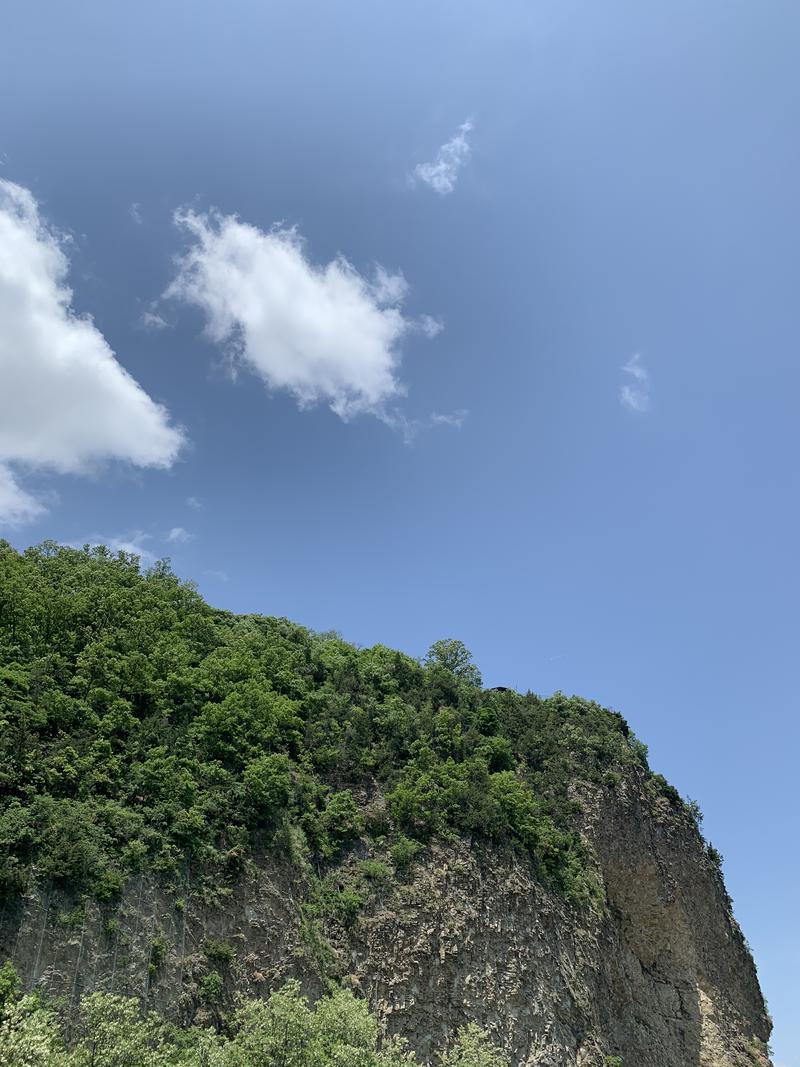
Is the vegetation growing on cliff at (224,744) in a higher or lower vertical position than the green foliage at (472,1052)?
higher

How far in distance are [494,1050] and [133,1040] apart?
43.4 ft

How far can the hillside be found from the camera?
22.0 m

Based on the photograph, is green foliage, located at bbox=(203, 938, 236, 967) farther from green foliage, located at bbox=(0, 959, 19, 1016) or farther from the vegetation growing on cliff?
green foliage, located at bbox=(0, 959, 19, 1016)

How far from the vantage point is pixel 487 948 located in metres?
29.4

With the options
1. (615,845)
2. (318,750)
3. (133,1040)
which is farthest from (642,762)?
(133,1040)

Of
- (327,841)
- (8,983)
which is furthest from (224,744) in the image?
(8,983)

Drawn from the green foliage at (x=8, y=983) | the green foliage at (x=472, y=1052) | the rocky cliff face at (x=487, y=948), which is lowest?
the green foliage at (x=8, y=983)

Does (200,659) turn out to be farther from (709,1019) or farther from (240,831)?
(709,1019)

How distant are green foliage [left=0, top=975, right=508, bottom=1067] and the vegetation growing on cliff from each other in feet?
12.3

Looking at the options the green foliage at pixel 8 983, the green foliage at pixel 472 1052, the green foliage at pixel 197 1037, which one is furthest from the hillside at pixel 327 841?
the green foliage at pixel 197 1037

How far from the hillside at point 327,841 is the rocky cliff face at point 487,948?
0.09 m

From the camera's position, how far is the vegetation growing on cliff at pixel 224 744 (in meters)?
23.1

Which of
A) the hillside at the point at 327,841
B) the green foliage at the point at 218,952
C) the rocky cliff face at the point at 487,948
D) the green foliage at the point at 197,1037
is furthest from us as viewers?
the green foliage at the point at 218,952

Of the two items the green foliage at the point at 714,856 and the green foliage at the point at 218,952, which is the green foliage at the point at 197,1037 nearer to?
the green foliage at the point at 218,952
